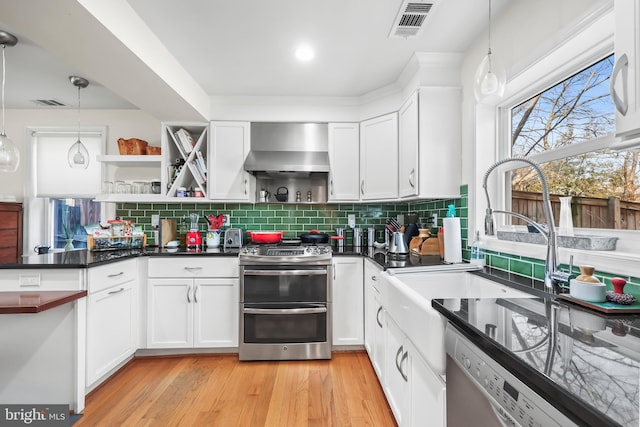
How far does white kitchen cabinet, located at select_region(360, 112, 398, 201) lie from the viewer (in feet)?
9.29

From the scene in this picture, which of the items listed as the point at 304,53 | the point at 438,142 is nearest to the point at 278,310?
the point at 438,142

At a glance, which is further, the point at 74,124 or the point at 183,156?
the point at 74,124

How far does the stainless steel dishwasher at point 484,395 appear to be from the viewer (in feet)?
2.11

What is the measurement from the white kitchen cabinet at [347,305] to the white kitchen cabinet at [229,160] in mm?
1167

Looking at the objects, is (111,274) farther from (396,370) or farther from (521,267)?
(521,267)

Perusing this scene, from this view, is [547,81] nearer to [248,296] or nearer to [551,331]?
[551,331]

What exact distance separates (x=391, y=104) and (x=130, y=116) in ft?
8.78

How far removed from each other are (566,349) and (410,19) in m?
1.84

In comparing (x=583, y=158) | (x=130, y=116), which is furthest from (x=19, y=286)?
(x=583, y=158)

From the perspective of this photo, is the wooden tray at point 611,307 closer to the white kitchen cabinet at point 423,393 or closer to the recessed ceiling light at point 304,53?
the white kitchen cabinet at point 423,393

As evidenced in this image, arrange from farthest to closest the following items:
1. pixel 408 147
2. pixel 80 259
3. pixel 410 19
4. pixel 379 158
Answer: pixel 379 158
pixel 408 147
pixel 80 259
pixel 410 19

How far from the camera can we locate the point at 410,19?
1905mm

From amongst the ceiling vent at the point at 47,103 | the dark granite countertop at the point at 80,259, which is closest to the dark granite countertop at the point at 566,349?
the dark granite countertop at the point at 80,259

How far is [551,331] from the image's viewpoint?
0.87 metres
